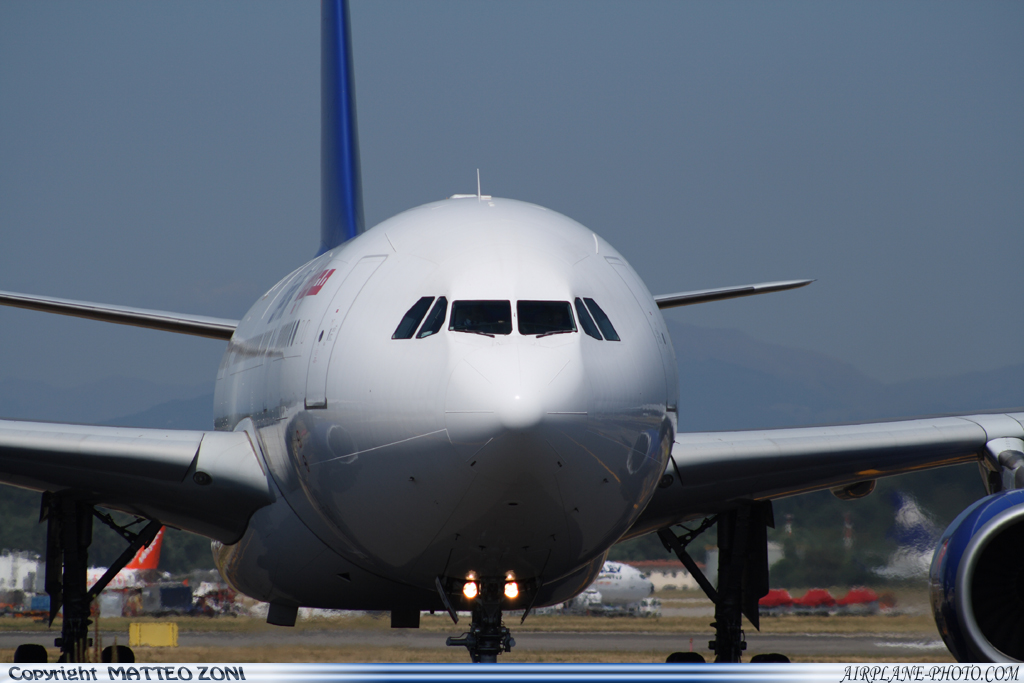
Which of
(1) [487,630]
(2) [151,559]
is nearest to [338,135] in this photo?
(2) [151,559]

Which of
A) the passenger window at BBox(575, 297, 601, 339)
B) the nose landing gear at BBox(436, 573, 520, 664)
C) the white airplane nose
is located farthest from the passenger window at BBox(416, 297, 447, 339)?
the nose landing gear at BBox(436, 573, 520, 664)

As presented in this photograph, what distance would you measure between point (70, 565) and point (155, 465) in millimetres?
2385

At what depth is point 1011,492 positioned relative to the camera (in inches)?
285

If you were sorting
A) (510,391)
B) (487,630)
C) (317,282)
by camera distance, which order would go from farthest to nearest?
(317,282)
(487,630)
(510,391)

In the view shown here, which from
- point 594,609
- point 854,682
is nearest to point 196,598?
point 594,609

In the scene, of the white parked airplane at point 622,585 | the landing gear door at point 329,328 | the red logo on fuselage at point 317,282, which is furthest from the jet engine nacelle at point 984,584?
the white parked airplane at point 622,585

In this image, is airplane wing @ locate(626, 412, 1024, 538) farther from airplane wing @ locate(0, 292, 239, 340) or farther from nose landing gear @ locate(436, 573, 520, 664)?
airplane wing @ locate(0, 292, 239, 340)

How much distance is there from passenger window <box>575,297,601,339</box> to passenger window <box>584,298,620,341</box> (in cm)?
6

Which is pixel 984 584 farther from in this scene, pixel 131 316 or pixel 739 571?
pixel 131 316

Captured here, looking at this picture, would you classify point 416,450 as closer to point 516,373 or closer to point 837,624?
point 516,373

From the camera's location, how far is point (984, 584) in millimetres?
7012

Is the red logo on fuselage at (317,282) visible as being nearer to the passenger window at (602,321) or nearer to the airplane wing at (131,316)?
the passenger window at (602,321)

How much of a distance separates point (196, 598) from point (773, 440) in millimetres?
13326

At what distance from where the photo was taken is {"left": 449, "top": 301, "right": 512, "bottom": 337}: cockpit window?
19.2ft
